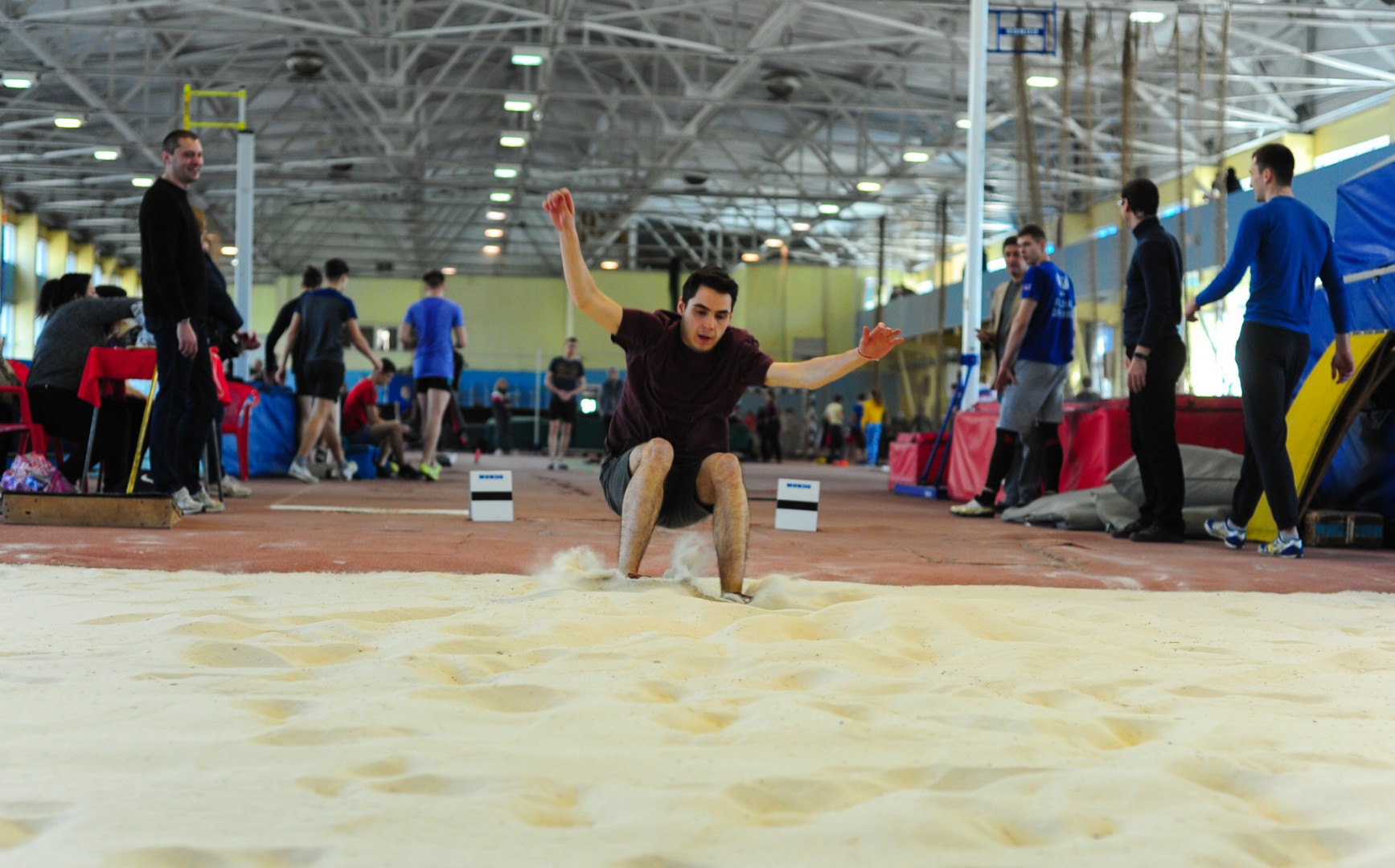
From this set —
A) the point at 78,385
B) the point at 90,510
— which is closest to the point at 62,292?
the point at 78,385

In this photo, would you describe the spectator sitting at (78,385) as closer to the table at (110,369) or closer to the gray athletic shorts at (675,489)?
the table at (110,369)

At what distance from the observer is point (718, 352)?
382cm

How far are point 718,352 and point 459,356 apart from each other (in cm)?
1076

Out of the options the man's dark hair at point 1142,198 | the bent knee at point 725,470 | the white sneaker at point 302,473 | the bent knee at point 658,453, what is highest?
the man's dark hair at point 1142,198

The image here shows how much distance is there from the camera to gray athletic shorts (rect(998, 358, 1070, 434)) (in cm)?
736

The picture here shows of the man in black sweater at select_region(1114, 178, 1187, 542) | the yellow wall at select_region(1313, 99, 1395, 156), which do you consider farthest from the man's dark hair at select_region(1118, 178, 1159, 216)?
the yellow wall at select_region(1313, 99, 1395, 156)

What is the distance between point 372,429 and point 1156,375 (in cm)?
737

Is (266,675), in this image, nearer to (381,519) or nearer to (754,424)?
(381,519)

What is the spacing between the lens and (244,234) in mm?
12594


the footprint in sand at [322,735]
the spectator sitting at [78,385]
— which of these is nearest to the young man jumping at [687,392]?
the footprint in sand at [322,735]

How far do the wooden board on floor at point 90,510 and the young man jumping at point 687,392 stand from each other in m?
2.55

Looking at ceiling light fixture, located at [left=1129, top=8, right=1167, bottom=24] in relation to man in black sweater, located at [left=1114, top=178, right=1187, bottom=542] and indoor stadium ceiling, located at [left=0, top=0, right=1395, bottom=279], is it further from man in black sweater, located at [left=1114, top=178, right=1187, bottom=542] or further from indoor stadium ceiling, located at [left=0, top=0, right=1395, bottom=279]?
man in black sweater, located at [left=1114, top=178, right=1187, bottom=542]

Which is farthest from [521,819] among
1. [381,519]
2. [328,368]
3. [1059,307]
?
[328,368]

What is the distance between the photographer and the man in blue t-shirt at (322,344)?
939 centimetres
